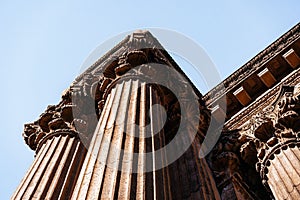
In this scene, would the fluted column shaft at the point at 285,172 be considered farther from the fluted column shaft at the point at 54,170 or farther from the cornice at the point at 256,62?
the cornice at the point at 256,62

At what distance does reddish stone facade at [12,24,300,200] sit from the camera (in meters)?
7.64

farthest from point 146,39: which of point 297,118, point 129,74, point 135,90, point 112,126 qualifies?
point 112,126

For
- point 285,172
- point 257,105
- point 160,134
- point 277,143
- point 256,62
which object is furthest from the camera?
point 256,62

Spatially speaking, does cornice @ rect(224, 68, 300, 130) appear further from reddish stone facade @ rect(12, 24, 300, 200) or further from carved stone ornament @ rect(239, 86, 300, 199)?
carved stone ornament @ rect(239, 86, 300, 199)

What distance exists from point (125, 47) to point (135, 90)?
3170 mm

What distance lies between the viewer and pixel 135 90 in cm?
1069

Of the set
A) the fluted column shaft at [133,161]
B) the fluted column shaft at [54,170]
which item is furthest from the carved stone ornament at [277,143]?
the fluted column shaft at [54,170]

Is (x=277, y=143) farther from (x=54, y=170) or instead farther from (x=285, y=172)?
(x=54, y=170)

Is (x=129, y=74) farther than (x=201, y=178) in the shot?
Yes

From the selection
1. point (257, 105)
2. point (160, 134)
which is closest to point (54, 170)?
point (160, 134)

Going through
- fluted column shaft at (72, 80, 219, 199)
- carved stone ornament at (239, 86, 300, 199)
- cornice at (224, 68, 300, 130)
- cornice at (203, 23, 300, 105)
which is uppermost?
cornice at (203, 23, 300, 105)

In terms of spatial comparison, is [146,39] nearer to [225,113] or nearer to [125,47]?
[125,47]

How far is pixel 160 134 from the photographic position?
9.34 meters

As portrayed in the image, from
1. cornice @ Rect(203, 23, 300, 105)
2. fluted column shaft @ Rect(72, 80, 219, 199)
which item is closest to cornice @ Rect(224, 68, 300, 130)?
cornice @ Rect(203, 23, 300, 105)
